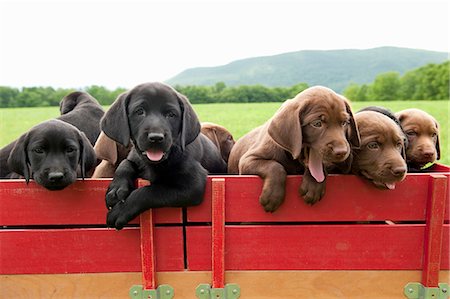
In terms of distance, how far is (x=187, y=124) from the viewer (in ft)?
8.91

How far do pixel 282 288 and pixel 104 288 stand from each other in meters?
1.12

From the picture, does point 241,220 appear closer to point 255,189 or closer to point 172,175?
point 255,189

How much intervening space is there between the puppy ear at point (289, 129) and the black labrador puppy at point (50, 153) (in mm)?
1273

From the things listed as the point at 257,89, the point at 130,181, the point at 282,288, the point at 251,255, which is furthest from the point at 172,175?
the point at 257,89

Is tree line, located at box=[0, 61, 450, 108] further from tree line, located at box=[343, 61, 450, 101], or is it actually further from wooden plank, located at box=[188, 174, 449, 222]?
wooden plank, located at box=[188, 174, 449, 222]

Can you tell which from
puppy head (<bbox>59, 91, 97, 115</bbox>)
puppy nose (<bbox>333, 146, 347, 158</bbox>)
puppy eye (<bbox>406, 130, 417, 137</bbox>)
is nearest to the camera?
puppy nose (<bbox>333, 146, 347, 158</bbox>)

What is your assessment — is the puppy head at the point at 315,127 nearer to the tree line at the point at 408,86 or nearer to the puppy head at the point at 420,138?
the puppy head at the point at 420,138

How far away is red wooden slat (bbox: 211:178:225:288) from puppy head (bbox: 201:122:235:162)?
1.73m

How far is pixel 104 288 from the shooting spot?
8.89ft

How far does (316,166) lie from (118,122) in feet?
4.07

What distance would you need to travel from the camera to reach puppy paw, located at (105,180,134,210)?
2.55 m

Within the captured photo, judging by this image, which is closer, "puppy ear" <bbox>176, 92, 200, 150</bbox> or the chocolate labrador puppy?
the chocolate labrador puppy

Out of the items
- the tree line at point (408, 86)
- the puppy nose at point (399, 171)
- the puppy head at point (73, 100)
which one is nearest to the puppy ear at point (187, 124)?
the puppy nose at point (399, 171)

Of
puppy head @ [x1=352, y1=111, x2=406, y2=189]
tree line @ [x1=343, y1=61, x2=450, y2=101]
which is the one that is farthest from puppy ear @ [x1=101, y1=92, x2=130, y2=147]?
tree line @ [x1=343, y1=61, x2=450, y2=101]
